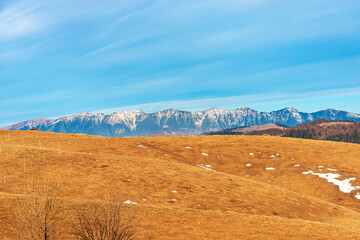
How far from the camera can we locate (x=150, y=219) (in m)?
22.2

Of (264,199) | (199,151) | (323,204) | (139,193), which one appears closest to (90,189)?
(139,193)

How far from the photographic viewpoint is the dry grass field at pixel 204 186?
22.5m

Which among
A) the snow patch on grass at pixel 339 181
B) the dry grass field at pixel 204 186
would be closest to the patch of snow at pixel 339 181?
the snow patch on grass at pixel 339 181

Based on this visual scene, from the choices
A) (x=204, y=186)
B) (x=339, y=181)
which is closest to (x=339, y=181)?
(x=339, y=181)

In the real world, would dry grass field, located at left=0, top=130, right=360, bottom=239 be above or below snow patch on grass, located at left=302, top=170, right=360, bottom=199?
above

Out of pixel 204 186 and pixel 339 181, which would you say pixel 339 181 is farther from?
pixel 204 186

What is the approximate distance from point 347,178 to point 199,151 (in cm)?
3186

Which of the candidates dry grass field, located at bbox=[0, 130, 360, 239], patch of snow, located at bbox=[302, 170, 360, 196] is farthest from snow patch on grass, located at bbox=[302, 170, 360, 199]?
dry grass field, located at bbox=[0, 130, 360, 239]

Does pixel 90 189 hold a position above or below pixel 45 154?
below

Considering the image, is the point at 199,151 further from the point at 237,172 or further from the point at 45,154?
the point at 45,154

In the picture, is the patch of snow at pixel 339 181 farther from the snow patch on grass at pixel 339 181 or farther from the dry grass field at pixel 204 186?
the dry grass field at pixel 204 186

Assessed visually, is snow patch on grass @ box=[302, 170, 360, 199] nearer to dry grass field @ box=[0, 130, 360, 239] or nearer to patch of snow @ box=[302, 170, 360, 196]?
patch of snow @ box=[302, 170, 360, 196]

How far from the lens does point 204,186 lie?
37062 mm

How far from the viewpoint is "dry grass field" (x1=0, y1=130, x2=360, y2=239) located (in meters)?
22.5
